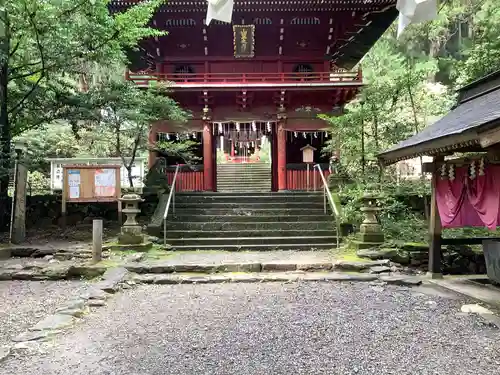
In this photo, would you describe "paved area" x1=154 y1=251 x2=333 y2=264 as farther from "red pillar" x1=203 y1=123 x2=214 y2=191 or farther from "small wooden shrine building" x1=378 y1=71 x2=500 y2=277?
"red pillar" x1=203 y1=123 x2=214 y2=191

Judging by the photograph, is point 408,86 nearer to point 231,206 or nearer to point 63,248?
point 231,206

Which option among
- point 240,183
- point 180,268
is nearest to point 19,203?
point 180,268

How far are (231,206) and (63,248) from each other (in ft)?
15.1

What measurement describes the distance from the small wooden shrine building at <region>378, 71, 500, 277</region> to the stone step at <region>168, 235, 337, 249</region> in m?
3.07

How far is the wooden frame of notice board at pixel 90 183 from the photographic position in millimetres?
9688

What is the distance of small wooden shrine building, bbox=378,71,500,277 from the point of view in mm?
5137

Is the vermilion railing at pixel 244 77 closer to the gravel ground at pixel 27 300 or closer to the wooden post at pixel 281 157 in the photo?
the wooden post at pixel 281 157

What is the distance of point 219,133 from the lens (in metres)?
15.4

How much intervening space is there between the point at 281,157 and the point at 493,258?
893 cm

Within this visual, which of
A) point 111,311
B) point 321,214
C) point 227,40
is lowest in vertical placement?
point 111,311

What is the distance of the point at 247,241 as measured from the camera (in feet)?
31.9

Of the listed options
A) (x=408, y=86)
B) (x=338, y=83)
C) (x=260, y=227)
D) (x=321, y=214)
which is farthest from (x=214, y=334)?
(x=338, y=83)

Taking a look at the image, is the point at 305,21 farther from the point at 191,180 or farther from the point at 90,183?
the point at 90,183

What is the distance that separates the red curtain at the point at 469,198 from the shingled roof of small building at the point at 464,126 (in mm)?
461
